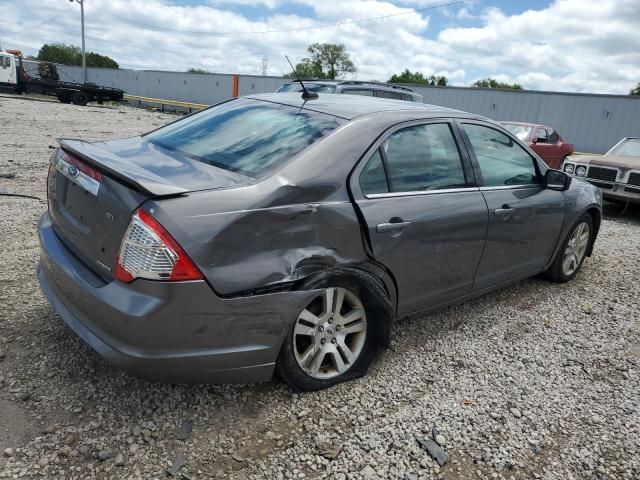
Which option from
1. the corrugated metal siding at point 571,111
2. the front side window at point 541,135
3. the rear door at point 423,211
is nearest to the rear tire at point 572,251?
the rear door at point 423,211

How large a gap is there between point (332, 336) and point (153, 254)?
3.66ft

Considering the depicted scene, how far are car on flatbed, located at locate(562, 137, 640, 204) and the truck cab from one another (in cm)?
3173

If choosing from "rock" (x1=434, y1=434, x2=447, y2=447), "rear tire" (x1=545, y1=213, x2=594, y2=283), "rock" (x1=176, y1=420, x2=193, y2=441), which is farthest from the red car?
"rock" (x1=176, y1=420, x2=193, y2=441)

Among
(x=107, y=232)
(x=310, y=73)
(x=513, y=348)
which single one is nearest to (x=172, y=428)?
(x=107, y=232)

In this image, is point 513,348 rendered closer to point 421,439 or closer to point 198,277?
point 421,439

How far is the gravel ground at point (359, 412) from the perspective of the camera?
225 cm

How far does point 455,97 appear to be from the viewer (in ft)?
86.7

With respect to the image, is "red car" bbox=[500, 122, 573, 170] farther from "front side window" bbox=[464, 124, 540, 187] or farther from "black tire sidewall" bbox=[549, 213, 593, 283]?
"front side window" bbox=[464, 124, 540, 187]

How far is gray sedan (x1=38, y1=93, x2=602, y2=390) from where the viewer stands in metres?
2.15

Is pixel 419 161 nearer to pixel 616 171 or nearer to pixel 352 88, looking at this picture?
pixel 616 171

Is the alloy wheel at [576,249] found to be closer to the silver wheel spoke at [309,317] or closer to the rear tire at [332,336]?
the rear tire at [332,336]

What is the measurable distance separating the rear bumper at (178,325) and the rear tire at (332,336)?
14 cm

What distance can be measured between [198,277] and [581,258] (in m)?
4.25

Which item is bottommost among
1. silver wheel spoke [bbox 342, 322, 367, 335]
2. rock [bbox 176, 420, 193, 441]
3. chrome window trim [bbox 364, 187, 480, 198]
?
rock [bbox 176, 420, 193, 441]
